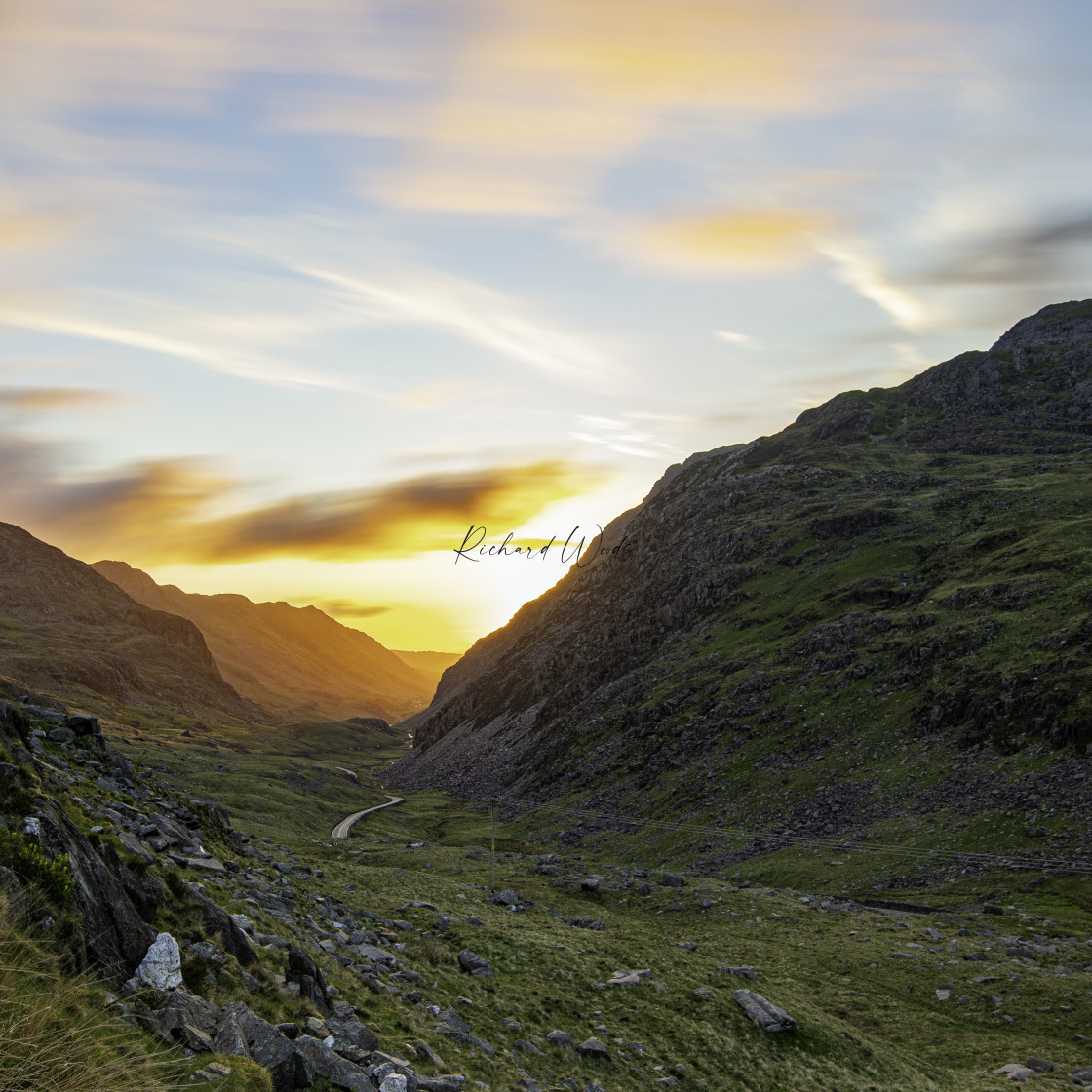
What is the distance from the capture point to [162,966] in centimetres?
1509

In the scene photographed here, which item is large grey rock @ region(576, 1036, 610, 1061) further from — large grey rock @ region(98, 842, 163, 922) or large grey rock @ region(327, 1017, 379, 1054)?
large grey rock @ region(98, 842, 163, 922)

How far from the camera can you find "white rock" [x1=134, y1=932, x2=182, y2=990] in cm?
1471

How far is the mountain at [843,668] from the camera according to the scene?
285ft

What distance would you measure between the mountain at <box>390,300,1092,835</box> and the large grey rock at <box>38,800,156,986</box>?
82.7 meters

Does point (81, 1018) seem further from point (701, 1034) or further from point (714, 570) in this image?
point (714, 570)

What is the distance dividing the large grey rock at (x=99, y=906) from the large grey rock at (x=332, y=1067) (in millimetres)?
3991

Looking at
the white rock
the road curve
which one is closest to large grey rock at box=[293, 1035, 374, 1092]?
the white rock

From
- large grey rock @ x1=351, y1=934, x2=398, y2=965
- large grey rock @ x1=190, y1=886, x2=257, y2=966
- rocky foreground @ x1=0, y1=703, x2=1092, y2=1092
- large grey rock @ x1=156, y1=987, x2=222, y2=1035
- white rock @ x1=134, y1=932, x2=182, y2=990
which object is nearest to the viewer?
large grey rock @ x1=156, y1=987, x2=222, y2=1035

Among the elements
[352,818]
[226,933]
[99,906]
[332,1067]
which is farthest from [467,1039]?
[352,818]

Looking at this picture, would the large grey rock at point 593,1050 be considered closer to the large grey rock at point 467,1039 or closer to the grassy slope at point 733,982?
the grassy slope at point 733,982

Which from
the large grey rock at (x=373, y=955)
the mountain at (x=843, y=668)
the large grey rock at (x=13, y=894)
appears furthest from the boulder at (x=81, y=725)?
the mountain at (x=843, y=668)

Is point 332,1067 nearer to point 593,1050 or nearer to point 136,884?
point 136,884

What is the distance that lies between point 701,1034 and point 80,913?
88.8 feet

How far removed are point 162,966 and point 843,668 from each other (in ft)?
380
